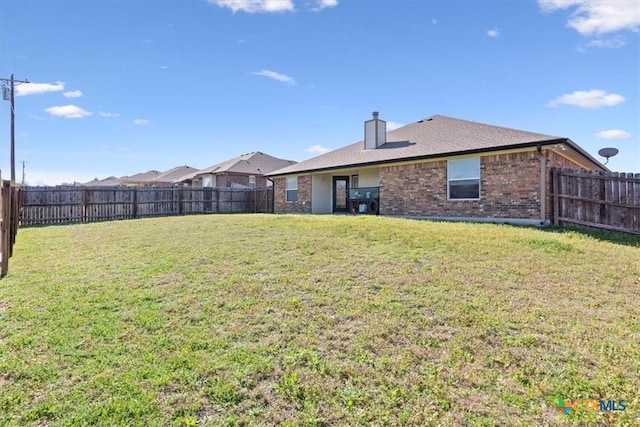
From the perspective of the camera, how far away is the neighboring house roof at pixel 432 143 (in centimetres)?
1156

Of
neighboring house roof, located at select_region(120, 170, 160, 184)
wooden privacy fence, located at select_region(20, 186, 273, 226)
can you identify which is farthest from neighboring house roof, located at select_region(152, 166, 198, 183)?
wooden privacy fence, located at select_region(20, 186, 273, 226)

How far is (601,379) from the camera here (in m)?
3.12

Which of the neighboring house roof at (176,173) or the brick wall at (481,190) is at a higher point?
the neighboring house roof at (176,173)

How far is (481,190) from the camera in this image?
1203cm

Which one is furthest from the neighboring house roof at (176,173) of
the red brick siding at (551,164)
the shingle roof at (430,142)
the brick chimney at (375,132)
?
the red brick siding at (551,164)

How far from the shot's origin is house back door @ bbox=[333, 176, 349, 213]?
1977cm

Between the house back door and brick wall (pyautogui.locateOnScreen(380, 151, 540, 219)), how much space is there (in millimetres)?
4602

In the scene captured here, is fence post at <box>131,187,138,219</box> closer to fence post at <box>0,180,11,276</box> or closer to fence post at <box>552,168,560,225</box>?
fence post at <box>0,180,11,276</box>

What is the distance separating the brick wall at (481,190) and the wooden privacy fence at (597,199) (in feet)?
2.05

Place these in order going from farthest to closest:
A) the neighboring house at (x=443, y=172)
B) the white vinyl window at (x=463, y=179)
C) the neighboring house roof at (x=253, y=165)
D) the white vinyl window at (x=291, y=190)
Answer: the neighboring house roof at (x=253, y=165) → the white vinyl window at (x=291, y=190) → the white vinyl window at (x=463, y=179) → the neighboring house at (x=443, y=172)

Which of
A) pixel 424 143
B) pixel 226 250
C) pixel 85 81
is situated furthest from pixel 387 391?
pixel 85 81

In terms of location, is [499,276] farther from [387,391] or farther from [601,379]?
[387,391]

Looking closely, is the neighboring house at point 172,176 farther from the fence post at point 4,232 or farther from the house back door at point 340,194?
the fence post at point 4,232

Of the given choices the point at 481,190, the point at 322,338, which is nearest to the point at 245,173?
the point at 481,190
